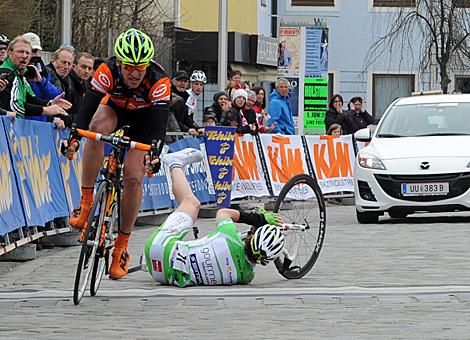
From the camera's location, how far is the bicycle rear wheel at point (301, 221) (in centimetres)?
1161

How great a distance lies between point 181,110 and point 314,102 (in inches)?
440

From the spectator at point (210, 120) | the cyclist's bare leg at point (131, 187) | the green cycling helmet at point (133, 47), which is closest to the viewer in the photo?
the green cycling helmet at point (133, 47)

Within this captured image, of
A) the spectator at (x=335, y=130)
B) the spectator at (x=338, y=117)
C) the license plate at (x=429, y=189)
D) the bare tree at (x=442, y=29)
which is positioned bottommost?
the license plate at (x=429, y=189)

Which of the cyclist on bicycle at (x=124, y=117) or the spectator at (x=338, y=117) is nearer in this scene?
the cyclist on bicycle at (x=124, y=117)

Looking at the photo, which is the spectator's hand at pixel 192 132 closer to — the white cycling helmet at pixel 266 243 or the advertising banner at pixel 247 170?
the advertising banner at pixel 247 170

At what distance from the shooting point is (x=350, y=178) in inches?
1017

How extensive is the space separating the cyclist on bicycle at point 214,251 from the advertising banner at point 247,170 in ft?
33.9

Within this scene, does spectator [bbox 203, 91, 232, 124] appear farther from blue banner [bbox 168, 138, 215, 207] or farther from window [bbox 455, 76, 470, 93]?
window [bbox 455, 76, 470, 93]

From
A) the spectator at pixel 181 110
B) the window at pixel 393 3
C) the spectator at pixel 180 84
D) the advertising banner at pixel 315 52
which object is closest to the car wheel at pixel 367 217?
the spectator at pixel 181 110

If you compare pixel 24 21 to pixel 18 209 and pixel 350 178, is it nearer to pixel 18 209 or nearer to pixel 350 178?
pixel 350 178

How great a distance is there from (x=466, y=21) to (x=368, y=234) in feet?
85.1

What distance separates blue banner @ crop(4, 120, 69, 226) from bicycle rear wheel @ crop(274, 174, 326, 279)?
8.90 feet

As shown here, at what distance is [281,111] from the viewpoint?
975 inches

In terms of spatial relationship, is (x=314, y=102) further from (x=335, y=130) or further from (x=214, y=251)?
(x=214, y=251)
